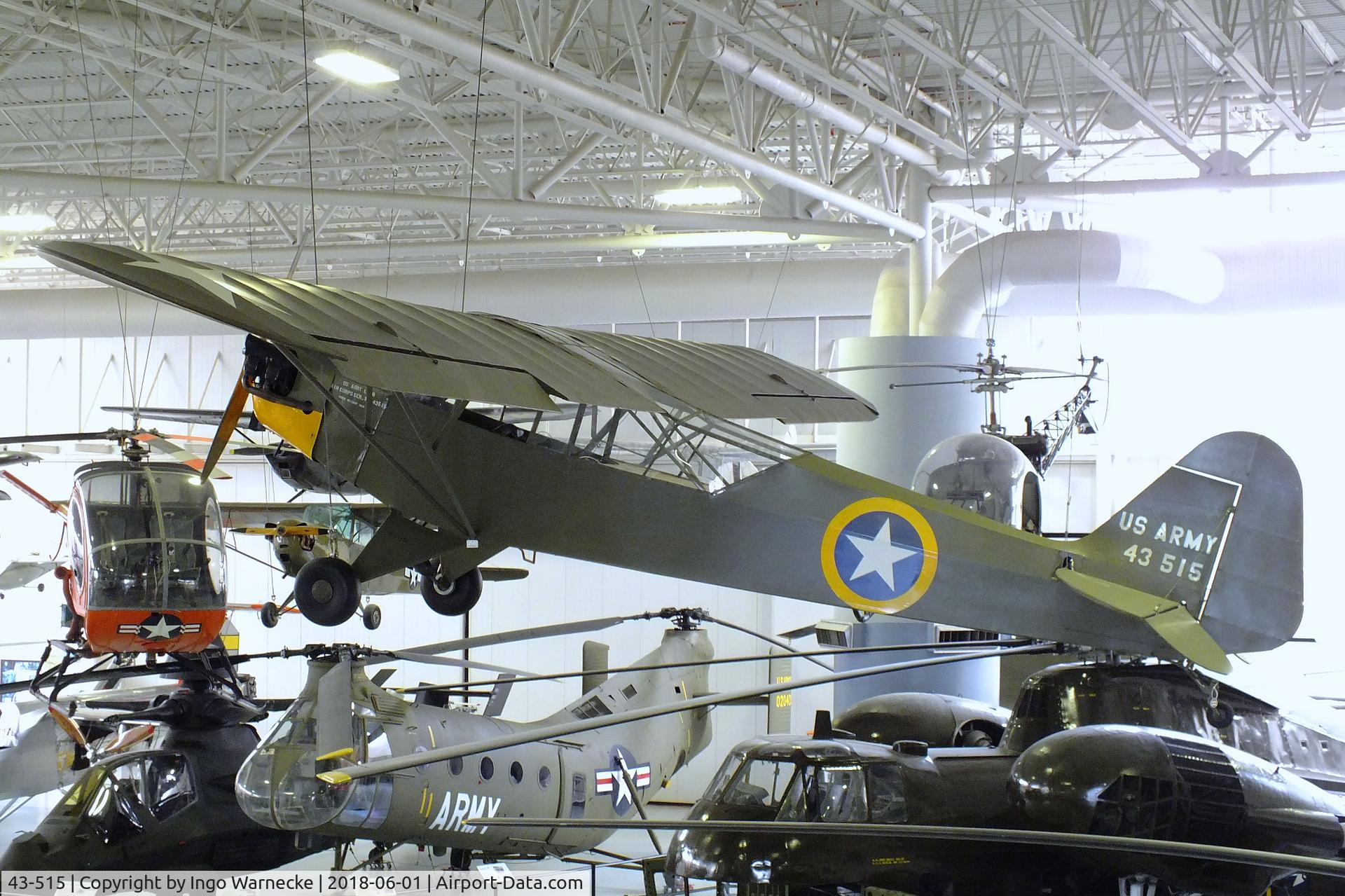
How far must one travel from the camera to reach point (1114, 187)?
14320mm

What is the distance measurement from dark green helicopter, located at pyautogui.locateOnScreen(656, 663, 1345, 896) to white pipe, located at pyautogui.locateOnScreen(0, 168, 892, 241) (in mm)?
7759

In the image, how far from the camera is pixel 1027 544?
7406 millimetres

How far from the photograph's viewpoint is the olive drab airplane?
687cm

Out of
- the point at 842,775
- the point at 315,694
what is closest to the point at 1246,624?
the point at 842,775

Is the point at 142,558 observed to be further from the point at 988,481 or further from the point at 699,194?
the point at 699,194

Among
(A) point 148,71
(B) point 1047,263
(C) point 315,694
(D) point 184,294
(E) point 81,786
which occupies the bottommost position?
(E) point 81,786

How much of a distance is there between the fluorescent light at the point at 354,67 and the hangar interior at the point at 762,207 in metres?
0.04

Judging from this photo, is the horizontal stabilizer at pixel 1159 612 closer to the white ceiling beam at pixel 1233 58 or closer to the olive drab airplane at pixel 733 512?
the olive drab airplane at pixel 733 512

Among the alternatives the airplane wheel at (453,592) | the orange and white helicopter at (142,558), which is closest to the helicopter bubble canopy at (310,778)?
the airplane wheel at (453,592)

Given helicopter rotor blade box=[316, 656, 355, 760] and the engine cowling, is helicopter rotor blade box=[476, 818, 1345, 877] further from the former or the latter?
helicopter rotor blade box=[316, 656, 355, 760]

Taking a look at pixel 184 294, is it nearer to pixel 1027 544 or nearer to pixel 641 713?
pixel 641 713

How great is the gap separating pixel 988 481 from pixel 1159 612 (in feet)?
11.1

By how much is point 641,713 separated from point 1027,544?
3541 millimetres

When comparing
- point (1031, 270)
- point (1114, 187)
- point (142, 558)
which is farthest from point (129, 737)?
point (1114, 187)
